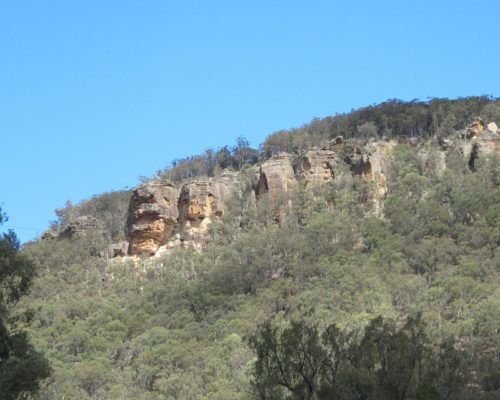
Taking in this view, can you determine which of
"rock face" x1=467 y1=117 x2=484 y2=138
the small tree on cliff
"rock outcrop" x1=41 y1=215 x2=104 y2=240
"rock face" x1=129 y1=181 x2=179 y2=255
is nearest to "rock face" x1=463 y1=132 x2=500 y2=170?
"rock face" x1=467 y1=117 x2=484 y2=138

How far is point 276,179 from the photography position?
89562mm

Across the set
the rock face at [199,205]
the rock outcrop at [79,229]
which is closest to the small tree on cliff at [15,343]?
the rock face at [199,205]

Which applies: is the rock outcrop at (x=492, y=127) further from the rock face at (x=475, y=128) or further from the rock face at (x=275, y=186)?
the rock face at (x=475, y=128)

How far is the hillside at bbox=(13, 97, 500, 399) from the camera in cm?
5953

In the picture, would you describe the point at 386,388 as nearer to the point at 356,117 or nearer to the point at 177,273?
the point at 177,273

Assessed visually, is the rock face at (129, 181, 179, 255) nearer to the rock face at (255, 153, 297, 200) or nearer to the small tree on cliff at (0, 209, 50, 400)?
the rock face at (255, 153, 297, 200)

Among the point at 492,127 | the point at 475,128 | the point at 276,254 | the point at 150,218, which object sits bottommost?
the point at 276,254

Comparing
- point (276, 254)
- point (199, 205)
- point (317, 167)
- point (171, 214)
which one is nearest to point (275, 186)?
point (317, 167)

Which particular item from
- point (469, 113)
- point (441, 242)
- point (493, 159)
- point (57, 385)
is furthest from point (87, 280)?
point (469, 113)

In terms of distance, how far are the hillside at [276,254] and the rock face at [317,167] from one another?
0.16 m

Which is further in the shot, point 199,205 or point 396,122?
point 396,122

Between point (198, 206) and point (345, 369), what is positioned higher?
point (198, 206)

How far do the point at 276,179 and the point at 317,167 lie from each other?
15.5 ft

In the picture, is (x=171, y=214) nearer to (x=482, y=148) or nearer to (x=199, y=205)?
(x=199, y=205)
